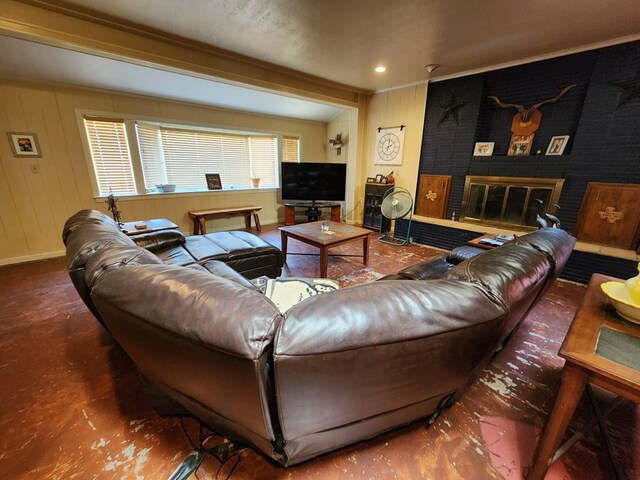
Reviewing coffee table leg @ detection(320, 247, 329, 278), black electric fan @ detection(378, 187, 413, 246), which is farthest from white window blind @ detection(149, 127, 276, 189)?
coffee table leg @ detection(320, 247, 329, 278)

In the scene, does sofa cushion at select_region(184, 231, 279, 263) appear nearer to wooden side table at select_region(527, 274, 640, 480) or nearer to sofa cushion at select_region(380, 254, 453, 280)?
sofa cushion at select_region(380, 254, 453, 280)

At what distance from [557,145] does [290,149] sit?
4169 millimetres

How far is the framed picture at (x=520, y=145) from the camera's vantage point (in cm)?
309

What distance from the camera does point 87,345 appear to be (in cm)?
170

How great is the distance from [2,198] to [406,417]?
4530 millimetres

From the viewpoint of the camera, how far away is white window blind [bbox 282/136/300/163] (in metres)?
5.11

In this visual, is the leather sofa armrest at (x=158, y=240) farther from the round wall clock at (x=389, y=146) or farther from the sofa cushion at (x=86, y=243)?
the round wall clock at (x=389, y=146)

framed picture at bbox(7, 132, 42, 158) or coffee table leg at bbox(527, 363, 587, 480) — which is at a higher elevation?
framed picture at bbox(7, 132, 42, 158)

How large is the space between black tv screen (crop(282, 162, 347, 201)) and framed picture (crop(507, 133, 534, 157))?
8.15 feet

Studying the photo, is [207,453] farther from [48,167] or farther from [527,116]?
[527,116]

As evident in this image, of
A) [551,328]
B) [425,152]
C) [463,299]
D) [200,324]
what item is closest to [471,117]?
[425,152]

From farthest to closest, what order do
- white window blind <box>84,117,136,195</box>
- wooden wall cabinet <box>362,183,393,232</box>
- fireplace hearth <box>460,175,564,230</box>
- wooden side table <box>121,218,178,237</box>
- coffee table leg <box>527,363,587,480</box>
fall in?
wooden wall cabinet <box>362,183,393,232</box> < white window blind <box>84,117,136,195</box> < fireplace hearth <box>460,175,564,230</box> < wooden side table <box>121,218,178,237</box> < coffee table leg <box>527,363,587,480</box>

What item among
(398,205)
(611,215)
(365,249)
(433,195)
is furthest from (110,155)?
(611,215)

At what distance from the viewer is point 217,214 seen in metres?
4.34
